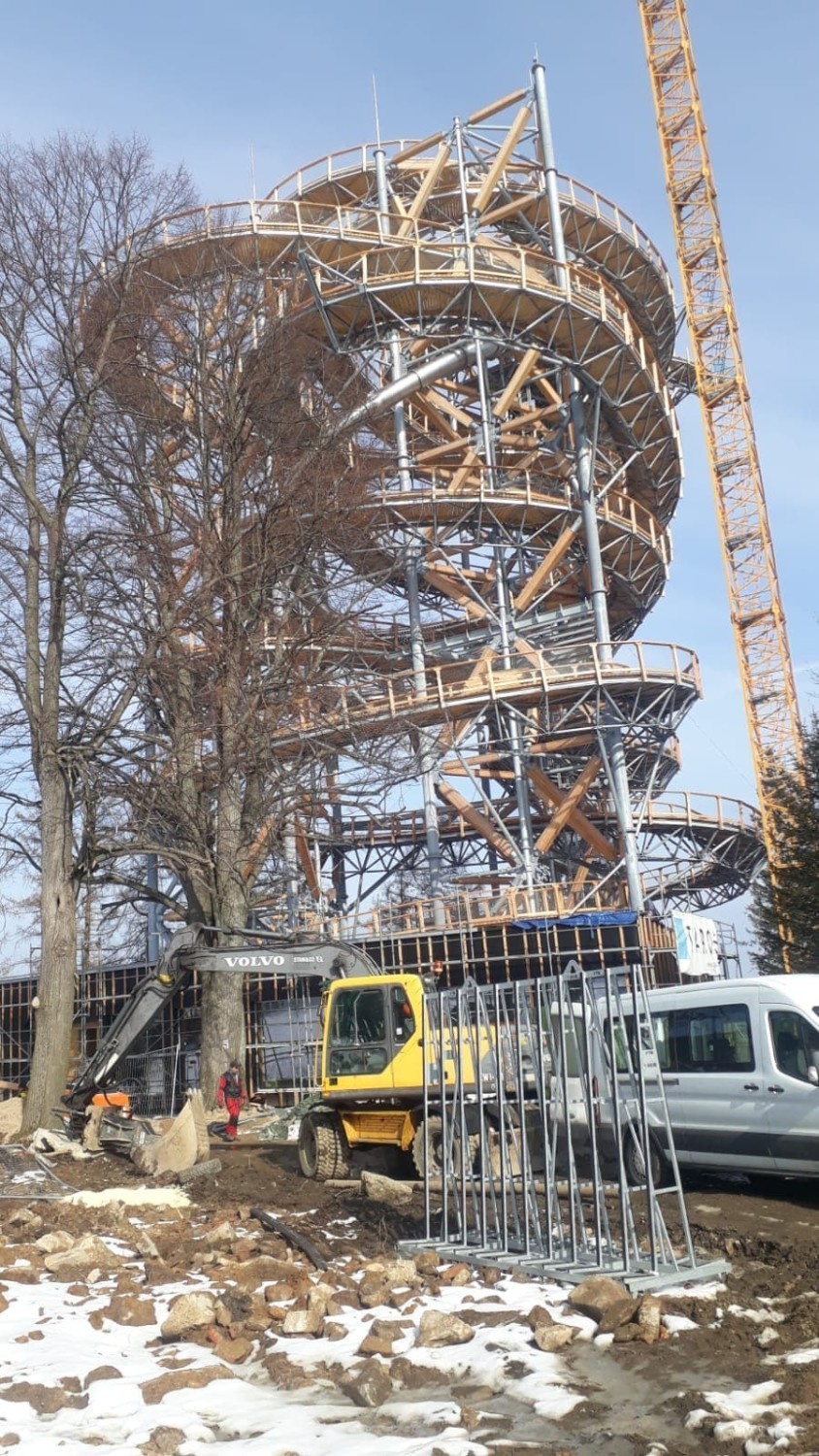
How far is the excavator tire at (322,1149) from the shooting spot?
45.5 feet

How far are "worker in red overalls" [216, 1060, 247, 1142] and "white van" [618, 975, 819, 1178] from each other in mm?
7545

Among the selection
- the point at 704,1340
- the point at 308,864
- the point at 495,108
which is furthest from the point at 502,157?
the point at 704,1340

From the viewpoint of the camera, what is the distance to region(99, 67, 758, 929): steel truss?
30.3 m

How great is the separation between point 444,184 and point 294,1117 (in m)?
31.8

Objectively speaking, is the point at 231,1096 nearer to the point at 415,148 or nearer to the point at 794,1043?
the point at 794,1043

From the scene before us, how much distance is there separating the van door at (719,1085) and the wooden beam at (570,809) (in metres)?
19.1

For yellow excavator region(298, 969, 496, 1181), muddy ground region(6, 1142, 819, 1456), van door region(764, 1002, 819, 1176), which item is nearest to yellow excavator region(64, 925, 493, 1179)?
yellow excavator region(298, 969, 496, 1181)

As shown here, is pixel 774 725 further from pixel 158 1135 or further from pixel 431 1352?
pixel 431 1352

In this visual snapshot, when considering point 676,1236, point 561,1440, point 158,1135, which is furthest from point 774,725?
point 561,1440

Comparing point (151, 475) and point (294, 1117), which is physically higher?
point (151, 475)

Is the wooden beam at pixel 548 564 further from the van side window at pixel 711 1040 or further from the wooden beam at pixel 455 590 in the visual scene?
the van side window at pixel 711 1040

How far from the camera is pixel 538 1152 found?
13055 mm

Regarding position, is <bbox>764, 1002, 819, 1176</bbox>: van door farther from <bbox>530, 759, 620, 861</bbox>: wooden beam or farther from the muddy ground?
<bbox>530, 759, 620, 861</bbox>: wooden beam

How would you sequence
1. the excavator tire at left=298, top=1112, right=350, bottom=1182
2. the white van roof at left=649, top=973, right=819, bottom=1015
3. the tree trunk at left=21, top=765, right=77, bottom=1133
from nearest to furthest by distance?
the white van roof at left=649, top=973, right=819, bottom=1015 → the excavator tire at left=298, top=1112, right=350, bottom=1182 → the tree trunk at left=21, top=765, right=77, bottom=1133
